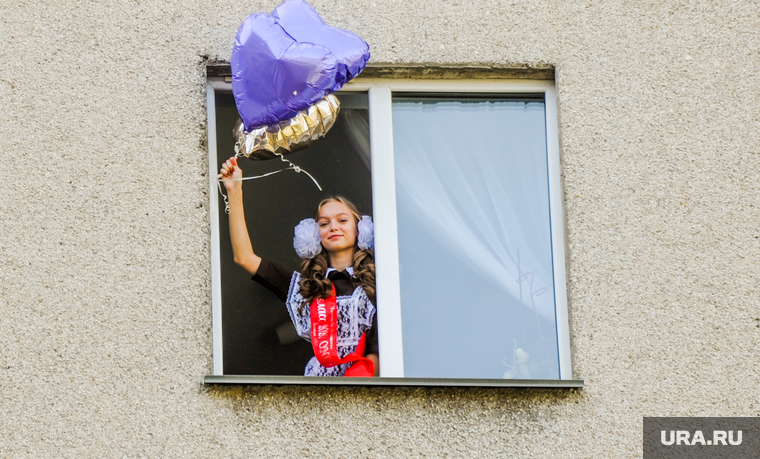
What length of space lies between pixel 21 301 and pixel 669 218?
2.88 m

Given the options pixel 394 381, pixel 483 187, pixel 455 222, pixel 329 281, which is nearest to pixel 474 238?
pixel 455 222

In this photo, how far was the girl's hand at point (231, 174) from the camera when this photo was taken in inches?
136

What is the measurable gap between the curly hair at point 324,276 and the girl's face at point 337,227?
0.22ft

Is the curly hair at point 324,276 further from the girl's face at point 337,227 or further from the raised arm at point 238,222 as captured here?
the raised arm at point 238,222

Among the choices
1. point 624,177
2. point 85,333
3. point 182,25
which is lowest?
point 85,333

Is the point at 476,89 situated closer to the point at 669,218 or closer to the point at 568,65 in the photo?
the point at 568,65

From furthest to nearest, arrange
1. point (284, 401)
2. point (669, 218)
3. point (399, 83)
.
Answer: point (399, 83), point (669, 218), point (284, 401)

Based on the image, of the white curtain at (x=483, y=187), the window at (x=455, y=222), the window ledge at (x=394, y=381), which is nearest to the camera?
the window ledge at (x=394, y=381)

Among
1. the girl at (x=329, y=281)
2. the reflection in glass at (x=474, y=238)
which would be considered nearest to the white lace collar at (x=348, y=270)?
the girl at (x=329, y=281)

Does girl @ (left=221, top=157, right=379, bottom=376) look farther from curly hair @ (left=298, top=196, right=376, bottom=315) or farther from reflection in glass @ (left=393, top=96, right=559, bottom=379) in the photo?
reflection in glass @ (left=393, top=96, right=559, bottom=379)

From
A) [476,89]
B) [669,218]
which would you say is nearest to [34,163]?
[476,89]

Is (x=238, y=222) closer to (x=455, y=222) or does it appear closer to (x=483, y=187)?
(x=455, y=222)

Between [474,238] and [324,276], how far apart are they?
74cm

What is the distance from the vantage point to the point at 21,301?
129 inches
